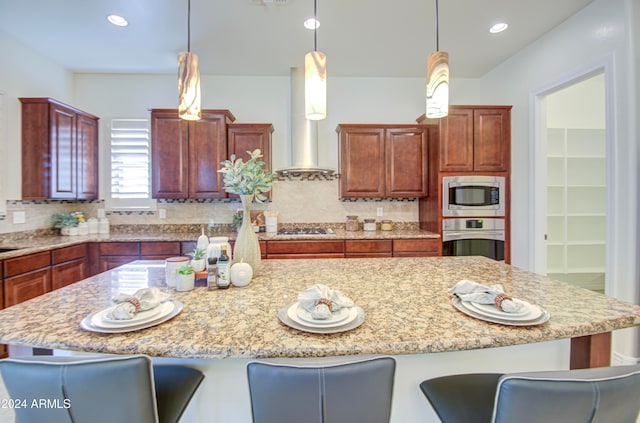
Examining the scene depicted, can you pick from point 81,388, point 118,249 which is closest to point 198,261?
point 81,388

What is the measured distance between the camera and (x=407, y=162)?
3502mm

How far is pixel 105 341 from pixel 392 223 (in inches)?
132

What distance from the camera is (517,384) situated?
0.71 meters

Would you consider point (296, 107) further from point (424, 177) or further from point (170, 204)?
point (170, 204)

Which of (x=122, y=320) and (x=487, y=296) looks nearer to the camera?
(x=122, y=320)

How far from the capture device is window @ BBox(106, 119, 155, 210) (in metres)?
3.69

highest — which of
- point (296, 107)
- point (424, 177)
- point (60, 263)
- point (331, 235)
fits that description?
point (296, 107)

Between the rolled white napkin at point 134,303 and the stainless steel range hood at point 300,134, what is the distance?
2.57 meters

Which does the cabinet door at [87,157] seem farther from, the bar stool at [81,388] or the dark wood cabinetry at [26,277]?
the bar stool at [81,388]

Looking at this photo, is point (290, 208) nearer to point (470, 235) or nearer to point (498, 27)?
point (470, 235)

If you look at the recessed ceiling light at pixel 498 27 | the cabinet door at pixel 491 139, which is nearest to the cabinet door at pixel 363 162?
the cabinet door at pixel 491 139

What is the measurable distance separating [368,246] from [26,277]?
3.18 m

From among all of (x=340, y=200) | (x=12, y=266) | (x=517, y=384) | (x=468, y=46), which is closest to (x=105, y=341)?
(x=517, y=384)

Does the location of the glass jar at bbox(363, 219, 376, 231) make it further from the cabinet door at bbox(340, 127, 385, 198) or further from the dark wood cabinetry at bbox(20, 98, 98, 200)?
the dark wood cabinetry at bbox(20, 98, 98, 200)
